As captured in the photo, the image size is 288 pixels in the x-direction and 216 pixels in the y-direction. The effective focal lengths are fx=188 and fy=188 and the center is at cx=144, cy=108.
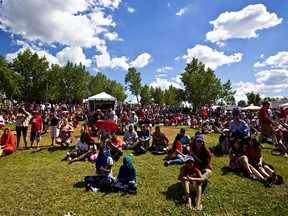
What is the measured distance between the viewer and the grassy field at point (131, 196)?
4188 millimetres

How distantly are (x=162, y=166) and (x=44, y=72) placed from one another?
51051mm

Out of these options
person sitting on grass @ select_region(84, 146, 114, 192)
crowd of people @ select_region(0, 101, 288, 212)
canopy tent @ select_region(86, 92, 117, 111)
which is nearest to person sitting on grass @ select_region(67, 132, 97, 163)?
crowd of people @ select_region(0, 101, 288, 212)

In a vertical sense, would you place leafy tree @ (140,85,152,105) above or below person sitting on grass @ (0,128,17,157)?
above

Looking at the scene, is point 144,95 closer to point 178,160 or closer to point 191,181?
point 178,160

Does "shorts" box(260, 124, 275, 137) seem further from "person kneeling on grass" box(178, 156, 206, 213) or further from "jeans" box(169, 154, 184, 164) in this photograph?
"person kneeling on grass" box(178, 156, 206, 213)

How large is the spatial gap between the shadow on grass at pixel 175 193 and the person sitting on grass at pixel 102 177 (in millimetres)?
1581

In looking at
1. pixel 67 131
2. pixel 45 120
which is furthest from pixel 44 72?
pixel 67 131

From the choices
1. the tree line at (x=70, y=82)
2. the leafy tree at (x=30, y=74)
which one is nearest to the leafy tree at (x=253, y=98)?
the tree line at (x=70, y=82)

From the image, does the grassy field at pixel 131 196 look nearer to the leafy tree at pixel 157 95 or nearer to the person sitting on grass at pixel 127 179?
the person sitting on grass at pixel 127 179

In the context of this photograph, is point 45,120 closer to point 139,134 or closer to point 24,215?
point 139,134

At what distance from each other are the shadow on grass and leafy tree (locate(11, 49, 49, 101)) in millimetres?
50356

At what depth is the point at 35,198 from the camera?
15.3 feet

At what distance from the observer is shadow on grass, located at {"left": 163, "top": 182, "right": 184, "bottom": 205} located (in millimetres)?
4590

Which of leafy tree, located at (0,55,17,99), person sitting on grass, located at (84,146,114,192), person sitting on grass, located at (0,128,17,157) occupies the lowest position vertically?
person sitting on grass, located at (84,146,114,192)
